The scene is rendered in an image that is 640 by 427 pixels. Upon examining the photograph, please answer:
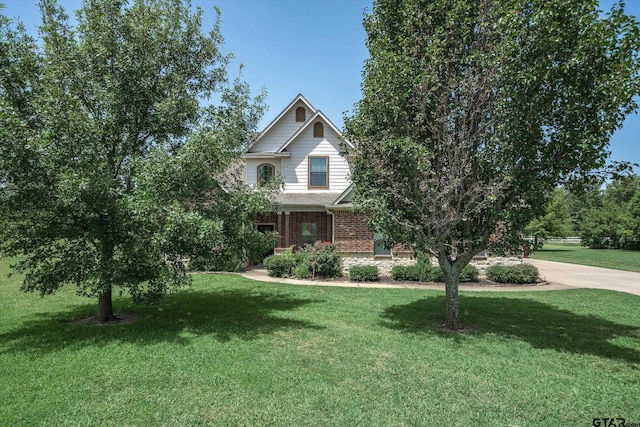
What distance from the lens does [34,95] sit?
7.76m

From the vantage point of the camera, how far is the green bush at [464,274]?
1562 centimetres

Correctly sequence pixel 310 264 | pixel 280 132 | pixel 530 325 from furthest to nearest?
pixel 280 132 → pixel 310 264 → pixel 530 325

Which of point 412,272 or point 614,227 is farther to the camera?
point 614,227

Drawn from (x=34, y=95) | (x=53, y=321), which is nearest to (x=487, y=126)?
(x=34, y=95)

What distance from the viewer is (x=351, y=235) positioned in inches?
707

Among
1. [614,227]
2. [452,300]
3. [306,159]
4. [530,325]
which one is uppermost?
[306,159]

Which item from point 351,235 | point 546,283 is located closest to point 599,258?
point 546,283

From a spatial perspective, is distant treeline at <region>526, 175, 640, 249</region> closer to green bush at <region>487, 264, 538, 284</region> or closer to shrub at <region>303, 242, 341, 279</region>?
green bush at <region>487, 264, 538, 284</region>

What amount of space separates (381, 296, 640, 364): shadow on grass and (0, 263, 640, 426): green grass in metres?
0.05

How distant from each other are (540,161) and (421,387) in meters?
5.02

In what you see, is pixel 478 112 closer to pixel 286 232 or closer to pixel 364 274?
pixel 364 274

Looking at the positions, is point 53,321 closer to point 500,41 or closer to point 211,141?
point 211,141

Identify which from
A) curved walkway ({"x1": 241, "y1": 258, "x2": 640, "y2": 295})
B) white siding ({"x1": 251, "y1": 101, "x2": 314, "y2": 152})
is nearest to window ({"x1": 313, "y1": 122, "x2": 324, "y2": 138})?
white siding ({"x1": 251, "y1": 101, "x2": 314, "y2": 152})

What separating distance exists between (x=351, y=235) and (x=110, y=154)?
11.7 metres
